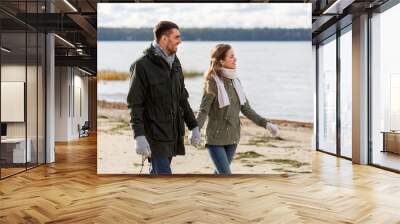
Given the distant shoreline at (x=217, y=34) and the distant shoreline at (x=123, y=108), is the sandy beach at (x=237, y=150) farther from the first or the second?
the distant shoreline at (x=217, y=34)

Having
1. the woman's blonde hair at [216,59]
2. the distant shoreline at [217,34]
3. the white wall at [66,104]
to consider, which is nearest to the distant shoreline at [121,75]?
Answer: the woman's blonde hair at [216,59]

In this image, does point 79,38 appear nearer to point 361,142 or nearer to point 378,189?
point 361,142

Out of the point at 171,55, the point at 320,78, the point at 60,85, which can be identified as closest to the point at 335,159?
the point at 320,78

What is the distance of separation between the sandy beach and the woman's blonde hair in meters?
0.75

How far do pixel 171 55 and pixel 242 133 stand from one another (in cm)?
157

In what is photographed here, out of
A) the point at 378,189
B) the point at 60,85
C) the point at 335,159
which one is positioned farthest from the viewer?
the point at 60,85

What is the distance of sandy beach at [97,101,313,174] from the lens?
6.43m

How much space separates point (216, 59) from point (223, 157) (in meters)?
1.37

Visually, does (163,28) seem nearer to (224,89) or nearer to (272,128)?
(224,89)

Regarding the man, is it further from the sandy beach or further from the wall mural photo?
the sandy beach

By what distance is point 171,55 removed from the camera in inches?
221

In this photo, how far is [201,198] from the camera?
505cm

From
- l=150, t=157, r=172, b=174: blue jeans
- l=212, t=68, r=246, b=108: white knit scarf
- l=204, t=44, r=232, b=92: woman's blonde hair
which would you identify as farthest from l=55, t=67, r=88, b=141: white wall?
l=150, t=157, r=172, b=174: blue jeans

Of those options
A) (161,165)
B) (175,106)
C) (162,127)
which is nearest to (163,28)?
(175,106)
